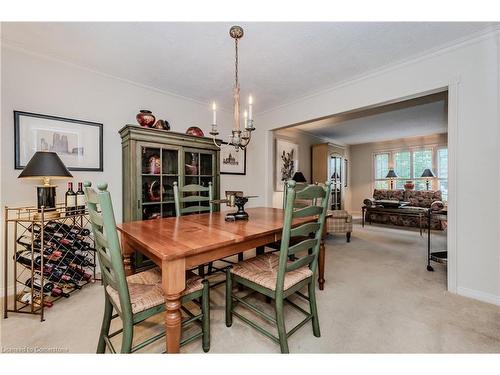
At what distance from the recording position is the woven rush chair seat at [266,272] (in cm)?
135

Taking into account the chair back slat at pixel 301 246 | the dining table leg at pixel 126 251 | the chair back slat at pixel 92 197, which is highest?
the chair back slat at pixel 92 197

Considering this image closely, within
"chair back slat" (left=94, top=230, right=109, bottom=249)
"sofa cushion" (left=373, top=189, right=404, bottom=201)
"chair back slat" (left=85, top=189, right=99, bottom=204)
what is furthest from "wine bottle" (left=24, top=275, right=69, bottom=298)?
"sofa cushion" (left=373, top=189, right=404, bottom=201)

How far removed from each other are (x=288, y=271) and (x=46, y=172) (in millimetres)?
1985

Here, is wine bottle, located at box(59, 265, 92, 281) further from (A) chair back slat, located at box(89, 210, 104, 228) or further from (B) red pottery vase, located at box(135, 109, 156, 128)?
(B) red pottery vase, located at box(135, 109, 156, 128)

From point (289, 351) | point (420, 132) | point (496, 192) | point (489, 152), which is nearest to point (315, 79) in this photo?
point (489, 152)

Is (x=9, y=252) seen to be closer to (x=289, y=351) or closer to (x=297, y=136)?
(x=289, y=351)

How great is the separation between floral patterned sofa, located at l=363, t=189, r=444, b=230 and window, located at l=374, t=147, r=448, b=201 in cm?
47

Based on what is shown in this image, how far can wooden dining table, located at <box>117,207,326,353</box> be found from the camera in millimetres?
1069

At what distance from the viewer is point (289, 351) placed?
133cm

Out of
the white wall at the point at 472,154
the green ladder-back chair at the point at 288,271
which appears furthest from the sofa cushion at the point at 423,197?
the green ladder-back chair at the point at 288,271

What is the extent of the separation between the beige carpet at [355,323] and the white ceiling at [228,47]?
2302mm

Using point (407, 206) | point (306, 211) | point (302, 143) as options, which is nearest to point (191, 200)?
point (306, 211)

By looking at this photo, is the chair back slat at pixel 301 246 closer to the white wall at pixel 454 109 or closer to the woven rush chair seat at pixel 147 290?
the woven rush chair seat at pixel 147 290

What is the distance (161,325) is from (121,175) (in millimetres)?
1829
